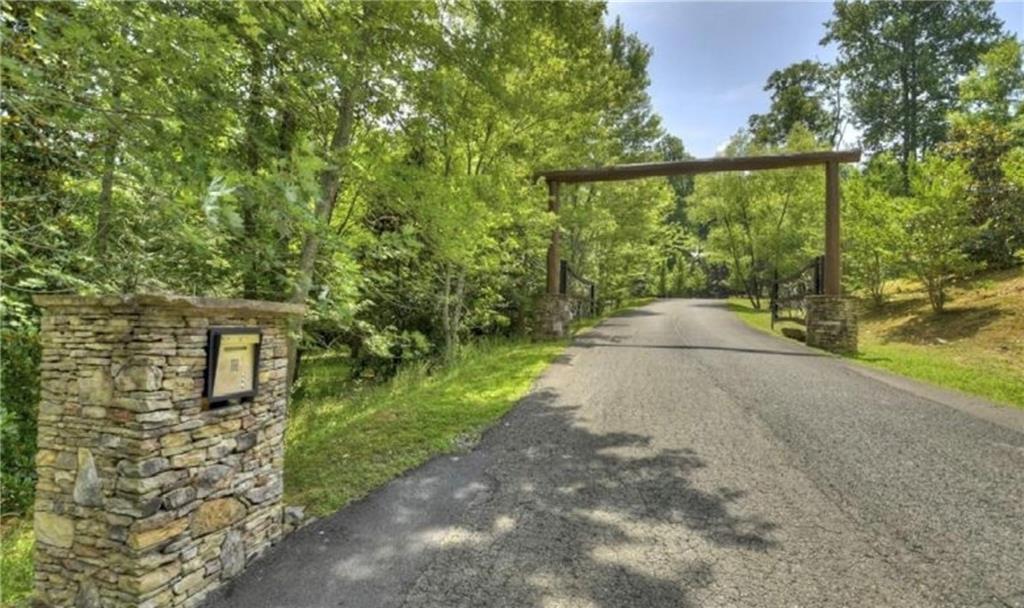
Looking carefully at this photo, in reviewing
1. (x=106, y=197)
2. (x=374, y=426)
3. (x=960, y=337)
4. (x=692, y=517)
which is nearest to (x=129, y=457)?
(x=106, y=197)

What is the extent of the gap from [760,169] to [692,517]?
9.59 metres

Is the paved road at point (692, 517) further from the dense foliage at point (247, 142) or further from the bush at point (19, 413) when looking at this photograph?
the bush at point (19, 413)

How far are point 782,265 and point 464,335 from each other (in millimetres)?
15761

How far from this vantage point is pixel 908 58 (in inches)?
928

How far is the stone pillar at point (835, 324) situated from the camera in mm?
10031

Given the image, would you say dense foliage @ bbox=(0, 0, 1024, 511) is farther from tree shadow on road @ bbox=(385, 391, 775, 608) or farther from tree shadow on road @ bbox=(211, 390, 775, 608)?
tree shadow on road @ bbox=(385, 391, 775, 608)

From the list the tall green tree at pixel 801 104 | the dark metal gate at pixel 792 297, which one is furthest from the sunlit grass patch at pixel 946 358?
the tall green tree at pixel 801 104

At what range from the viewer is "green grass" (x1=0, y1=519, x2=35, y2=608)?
276cm

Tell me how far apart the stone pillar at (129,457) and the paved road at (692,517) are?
1.25ft

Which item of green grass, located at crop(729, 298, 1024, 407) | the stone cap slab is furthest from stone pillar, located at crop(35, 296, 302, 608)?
green grass, located at crop(729, 298, 1024, 407)

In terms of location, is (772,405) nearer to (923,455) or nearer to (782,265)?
(923,455)

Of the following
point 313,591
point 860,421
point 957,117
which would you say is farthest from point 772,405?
point 957,117

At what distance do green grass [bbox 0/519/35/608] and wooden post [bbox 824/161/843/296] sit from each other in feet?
39.5

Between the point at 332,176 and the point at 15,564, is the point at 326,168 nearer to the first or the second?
the point at 332,176
